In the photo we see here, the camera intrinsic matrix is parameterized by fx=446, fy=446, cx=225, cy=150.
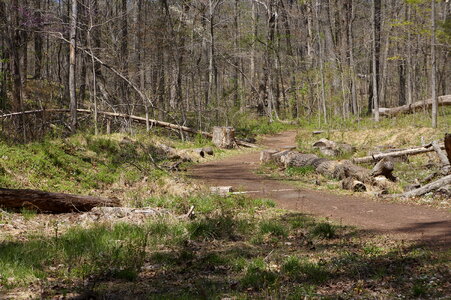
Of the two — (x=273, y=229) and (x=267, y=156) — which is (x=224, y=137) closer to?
(x=267, y=156)

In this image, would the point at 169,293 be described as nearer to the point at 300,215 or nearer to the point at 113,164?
the point at 300,215

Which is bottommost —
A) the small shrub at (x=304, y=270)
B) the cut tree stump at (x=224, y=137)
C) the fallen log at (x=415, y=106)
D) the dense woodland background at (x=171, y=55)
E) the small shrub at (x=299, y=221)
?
the small shrub at (x=299, y=221)

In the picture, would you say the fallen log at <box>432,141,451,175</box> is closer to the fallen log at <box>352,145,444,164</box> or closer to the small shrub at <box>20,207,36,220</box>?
the fallen log at <box>352,145,444,164</box>

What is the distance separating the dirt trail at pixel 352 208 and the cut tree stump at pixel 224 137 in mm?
4976

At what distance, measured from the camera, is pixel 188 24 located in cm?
2594

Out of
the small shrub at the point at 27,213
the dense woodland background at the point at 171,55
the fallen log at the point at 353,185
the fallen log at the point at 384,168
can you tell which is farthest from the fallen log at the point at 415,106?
the small shrub at the point at 27,213

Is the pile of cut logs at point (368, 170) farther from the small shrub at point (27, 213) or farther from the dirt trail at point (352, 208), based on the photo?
the small shrub at point (27, 213)

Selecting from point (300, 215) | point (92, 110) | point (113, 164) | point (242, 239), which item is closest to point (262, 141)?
point (92, 110)

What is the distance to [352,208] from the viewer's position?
955cm

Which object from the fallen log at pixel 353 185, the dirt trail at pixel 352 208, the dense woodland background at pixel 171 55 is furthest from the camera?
the dense woodland background at pixel 171 55

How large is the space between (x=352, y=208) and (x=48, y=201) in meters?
6.12

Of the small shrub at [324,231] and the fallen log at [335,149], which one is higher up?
the fallen log at [335,149]

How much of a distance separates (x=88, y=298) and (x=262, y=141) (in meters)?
19.4

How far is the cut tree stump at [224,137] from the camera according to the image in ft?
65.2
